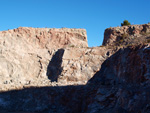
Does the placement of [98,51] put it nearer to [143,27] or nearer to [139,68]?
[143,27]

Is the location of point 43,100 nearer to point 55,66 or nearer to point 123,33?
point 55,66

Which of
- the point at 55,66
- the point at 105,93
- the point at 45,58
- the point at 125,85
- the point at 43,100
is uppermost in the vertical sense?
the point at 45,58

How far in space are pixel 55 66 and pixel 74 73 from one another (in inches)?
124

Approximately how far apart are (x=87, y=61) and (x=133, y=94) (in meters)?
10.1

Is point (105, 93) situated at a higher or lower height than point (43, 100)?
higher

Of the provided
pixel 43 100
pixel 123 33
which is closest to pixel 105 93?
pixel 43 100

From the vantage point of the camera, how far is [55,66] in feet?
73.8

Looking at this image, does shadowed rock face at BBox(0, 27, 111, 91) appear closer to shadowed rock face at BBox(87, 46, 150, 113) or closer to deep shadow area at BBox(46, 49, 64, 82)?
deep shadow area at BBox(46, 49, 64, 82)

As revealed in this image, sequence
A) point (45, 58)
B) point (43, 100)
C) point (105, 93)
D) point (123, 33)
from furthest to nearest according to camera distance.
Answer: point (123, 33) < point (45, 58) < point (43, 100) < point (105, 93)

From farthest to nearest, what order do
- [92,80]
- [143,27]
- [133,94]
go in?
[143,27]
[92,80]
[133,94]

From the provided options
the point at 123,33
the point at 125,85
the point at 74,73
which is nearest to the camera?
the point at 125,85

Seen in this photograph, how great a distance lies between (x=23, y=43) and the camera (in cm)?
2364

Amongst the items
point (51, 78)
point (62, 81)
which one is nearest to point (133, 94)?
point (62, 81)

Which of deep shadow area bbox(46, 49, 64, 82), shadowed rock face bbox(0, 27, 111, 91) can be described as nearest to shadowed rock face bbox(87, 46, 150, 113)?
shadowed rock face bbox(0, 27, 111, 91)
